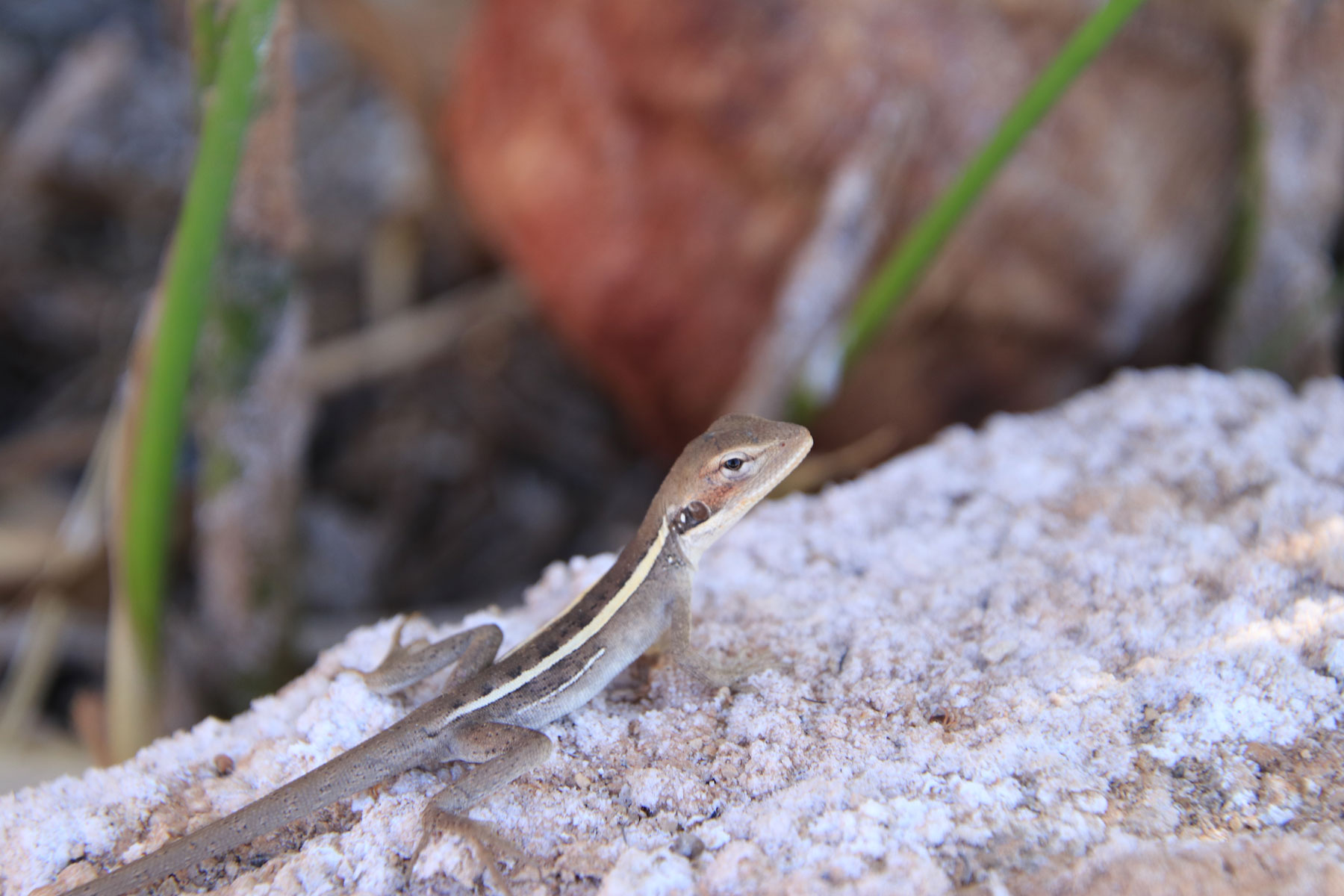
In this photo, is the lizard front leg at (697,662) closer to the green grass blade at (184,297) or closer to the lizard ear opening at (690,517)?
the lizard ear opening at (690,517)

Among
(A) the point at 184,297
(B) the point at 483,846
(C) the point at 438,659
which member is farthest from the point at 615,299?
(B) the point at 483,846

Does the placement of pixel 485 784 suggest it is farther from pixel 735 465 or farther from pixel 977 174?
pixel 977 174

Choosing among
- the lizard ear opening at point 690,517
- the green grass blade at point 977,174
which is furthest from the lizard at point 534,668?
the green grass blade at point 977,174

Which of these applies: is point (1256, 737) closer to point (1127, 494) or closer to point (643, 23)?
point (1127, 494)

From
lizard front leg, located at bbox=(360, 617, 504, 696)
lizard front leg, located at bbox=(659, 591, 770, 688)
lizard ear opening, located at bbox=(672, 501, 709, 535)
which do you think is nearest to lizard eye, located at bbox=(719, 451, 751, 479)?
lizard ear opening, located at bbox=(672, 501, 709, 535)

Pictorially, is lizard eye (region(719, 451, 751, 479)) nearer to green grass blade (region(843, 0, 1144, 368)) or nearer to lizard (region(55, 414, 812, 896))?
lizard (region(55, 414, 812, 896))

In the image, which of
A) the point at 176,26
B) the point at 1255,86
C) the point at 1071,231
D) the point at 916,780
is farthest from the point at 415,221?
the point at 916,780
